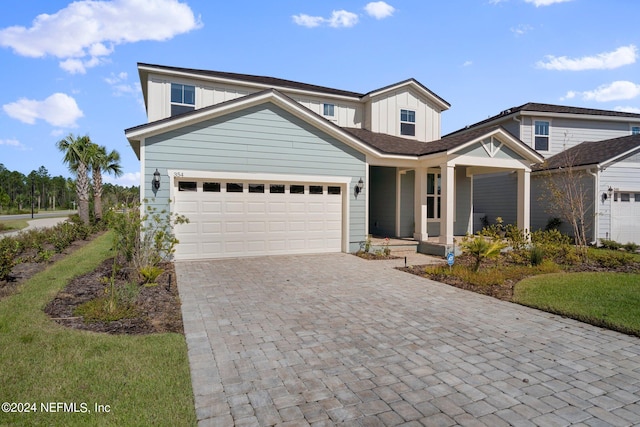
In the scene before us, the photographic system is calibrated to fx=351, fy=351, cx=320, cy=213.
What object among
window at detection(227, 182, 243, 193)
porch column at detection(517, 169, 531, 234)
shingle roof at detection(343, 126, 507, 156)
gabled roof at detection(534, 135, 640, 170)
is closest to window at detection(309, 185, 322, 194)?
shingle roof at detection(343, 126, 507, 156)

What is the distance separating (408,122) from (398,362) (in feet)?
46.8

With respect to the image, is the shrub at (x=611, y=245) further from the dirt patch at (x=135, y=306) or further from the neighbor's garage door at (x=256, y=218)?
the dirt patch at (x=135, y=306)

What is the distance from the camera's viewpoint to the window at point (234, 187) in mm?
10773

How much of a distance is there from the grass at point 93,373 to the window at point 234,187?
6.27m

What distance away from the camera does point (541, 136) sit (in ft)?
59.2

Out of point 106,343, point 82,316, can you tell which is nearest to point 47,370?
point 106,343

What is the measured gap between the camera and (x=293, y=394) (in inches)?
123

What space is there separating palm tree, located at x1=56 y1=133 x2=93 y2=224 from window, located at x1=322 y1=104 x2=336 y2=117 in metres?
15.5

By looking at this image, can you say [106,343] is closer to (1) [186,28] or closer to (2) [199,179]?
(2) [199,179]

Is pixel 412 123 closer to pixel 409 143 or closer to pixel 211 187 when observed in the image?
pixel 409 143

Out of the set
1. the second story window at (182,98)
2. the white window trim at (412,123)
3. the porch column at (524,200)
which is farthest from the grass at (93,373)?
the white window trim at (412,123)

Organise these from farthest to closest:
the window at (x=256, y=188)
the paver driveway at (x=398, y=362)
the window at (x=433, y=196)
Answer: the window at (x=433, y=196), the window at (x=256, y=188), the paver driveway at (x=398, y=362)

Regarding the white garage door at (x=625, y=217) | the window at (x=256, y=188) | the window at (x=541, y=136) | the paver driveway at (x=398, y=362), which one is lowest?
the paver driveway at (x=398, y=362)

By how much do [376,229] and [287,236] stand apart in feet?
18.2
